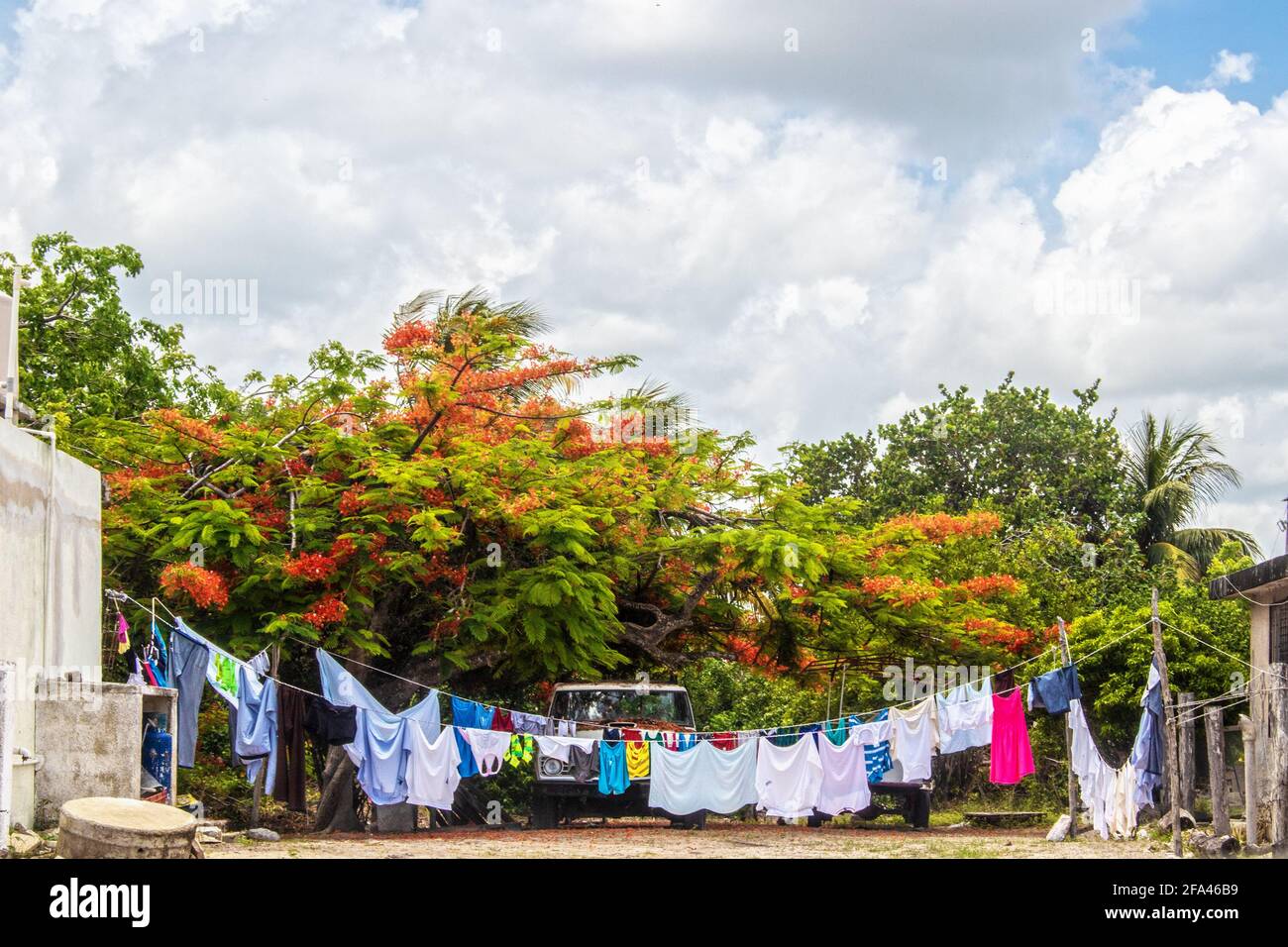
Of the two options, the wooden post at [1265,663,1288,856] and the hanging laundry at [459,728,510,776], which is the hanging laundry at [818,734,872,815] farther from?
the wooden post at [1265,663,1288,856]

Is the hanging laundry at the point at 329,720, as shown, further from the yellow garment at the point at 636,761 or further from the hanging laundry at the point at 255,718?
the yellow garment at the point at 636,761

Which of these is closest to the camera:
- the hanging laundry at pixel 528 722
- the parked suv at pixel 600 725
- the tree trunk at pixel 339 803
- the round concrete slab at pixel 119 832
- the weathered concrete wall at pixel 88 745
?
the round concrete slab at pixel 119 832

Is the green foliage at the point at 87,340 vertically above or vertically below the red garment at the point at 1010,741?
above

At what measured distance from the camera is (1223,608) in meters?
24.5

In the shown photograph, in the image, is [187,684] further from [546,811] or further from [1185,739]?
[1185,739]

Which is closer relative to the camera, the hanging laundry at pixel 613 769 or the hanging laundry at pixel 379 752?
the hanging laundry at pixel 379 752

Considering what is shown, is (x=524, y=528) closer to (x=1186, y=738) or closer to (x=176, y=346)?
(x=1186, y=738)

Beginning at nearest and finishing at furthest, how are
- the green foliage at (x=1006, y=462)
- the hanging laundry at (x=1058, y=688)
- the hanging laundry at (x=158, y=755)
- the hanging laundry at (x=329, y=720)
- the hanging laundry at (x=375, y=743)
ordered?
the hanging laundry at (x=158, y=755), the hanging laundry at (x=329, y=720), the hanging laundry at (x=375, y=743), the hanging laundry at (x=1058, y=688), the green foliage at (x=1006, y=462)

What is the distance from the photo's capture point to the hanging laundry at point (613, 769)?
1819cm

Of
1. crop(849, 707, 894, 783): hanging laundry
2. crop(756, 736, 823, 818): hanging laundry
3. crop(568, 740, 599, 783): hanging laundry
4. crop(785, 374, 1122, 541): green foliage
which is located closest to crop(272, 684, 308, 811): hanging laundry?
crop(568, 740, 599, 783): hanging laundry

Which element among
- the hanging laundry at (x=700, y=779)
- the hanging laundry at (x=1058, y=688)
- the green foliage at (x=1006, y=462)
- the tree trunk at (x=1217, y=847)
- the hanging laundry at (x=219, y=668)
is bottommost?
the tree trunk at (x=1217, y=847)

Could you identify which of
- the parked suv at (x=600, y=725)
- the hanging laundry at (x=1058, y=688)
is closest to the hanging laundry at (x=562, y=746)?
the parked suv at (x=600, y=725)

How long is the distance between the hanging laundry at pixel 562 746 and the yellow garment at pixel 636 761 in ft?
1.62
